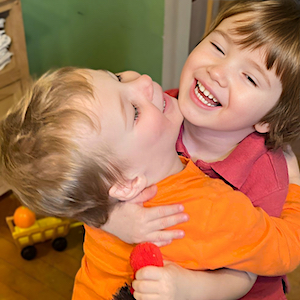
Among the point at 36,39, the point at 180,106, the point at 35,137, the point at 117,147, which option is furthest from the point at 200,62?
the point at 36,39

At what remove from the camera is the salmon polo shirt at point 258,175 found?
940 millimetres

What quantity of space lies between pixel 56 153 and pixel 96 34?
56.5 inches

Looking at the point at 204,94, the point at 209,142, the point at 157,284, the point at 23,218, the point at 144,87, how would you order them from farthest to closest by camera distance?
1. the point at 23,218
2. the point at 209,142
3. the point at 204,94
4. the point at 144,87
5. the point at 157,284

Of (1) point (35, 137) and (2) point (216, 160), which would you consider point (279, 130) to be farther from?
(1) point (35, 137)

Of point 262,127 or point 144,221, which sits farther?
point 262,127

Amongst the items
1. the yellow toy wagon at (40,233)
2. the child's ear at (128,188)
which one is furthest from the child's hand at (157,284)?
the yellow toy wagon at (40,233)

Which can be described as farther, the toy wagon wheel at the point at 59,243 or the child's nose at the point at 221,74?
the toy wagon wheel at the point at 59,243

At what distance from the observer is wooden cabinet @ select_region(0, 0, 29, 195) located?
1769 millimetres

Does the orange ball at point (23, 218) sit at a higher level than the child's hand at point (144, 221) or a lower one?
lower

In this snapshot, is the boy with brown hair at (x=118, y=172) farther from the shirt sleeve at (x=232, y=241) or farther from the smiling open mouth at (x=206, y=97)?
the smiling open mouth at (x=206, y=97)

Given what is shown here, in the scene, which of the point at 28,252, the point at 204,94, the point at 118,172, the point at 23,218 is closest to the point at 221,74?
the point at 204,94

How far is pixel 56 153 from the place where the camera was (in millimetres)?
770

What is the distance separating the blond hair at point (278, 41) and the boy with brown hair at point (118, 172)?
0.24 m

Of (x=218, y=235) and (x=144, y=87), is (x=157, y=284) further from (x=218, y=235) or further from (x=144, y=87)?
(x=144, y=87)
